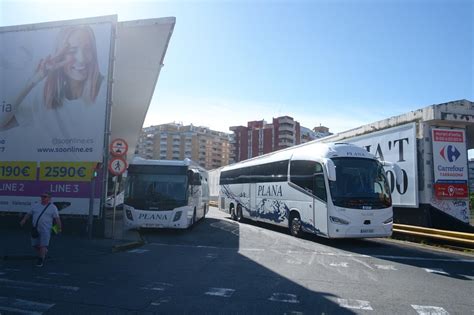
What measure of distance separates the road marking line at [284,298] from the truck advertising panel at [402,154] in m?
10.8

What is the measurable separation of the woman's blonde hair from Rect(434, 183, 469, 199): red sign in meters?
13.1

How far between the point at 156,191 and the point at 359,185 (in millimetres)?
7178

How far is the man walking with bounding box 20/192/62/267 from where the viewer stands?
8547 mm

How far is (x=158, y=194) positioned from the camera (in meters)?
14.7

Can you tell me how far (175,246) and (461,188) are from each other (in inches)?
436

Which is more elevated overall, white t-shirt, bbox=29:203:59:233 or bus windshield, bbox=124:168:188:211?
bus windshield, bbox=124:168:188:211

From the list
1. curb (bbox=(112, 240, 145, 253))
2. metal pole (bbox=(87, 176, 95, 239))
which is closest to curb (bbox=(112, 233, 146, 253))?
curb (bbox=(112, 240, 145, 253))

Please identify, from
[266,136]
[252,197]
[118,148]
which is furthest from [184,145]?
[118,148]

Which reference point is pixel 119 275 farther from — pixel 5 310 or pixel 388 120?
pixel 388 120

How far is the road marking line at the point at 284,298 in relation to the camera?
5.98 m

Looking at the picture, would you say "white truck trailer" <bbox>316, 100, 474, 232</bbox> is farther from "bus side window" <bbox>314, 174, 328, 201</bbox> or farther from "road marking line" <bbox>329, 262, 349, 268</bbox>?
"road marking line" <bbox>329, 262, 349, 268</bbox>

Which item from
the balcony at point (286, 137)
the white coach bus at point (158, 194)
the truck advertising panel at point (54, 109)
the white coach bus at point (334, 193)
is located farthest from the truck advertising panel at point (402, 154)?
the balcony at point (286, 137)

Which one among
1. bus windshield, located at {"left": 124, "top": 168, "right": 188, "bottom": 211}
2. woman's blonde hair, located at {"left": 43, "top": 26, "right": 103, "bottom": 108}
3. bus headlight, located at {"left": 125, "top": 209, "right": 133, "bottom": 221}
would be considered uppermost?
woman's blonde hair, located at {"left": 43, "top": 26, "right": 103, "bottom": 108}

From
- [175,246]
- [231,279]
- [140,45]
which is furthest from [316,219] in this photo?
[140,45]
